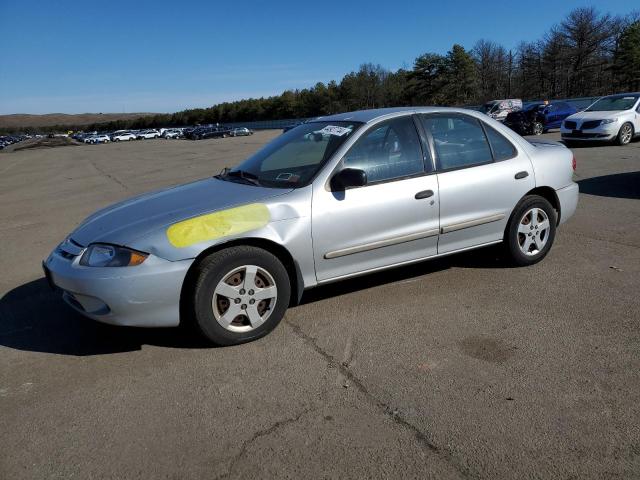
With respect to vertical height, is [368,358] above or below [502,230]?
below

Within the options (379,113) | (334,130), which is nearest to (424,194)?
(379,113)

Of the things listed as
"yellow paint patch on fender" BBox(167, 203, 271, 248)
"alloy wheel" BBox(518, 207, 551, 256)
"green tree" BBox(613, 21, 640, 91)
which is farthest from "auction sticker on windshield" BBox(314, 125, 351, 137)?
"green tree" BBox(613, 21, 640, 91)

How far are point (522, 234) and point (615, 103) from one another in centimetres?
1382

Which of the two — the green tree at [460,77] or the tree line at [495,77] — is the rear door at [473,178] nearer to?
the tree line at [495,77]

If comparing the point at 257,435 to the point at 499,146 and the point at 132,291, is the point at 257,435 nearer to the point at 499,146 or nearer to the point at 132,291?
the point at 132,291

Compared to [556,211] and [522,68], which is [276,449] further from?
[522,68]

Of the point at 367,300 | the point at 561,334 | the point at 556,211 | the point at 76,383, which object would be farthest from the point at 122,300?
the point at 556,211

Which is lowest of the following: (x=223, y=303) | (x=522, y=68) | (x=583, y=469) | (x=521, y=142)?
(x=583, y=469)

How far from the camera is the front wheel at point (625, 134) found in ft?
48.6

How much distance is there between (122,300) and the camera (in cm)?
319

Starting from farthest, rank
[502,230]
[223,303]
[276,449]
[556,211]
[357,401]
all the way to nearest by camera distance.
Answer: [556,211] → [502,230] → [223,303] → [357,401] → [276,449]

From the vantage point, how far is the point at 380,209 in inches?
152

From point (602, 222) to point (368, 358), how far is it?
15.1ft

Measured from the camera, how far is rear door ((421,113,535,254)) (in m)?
4.22
